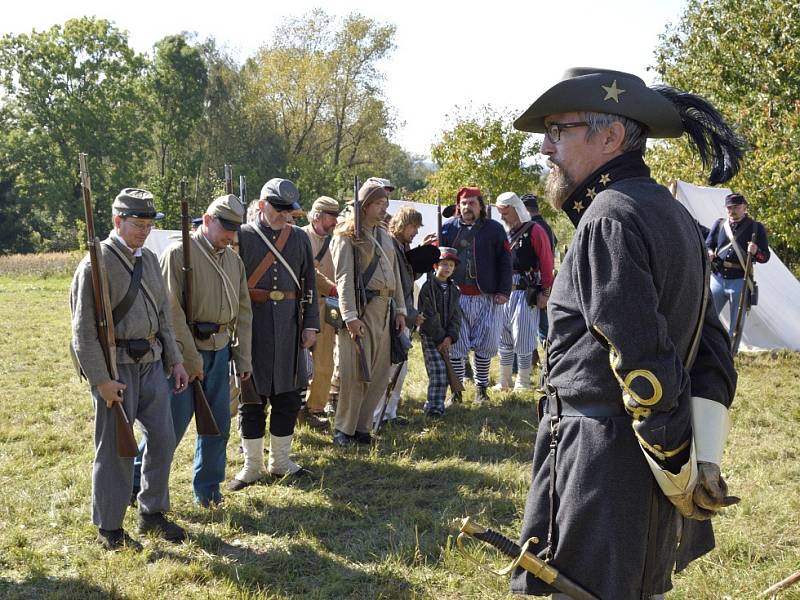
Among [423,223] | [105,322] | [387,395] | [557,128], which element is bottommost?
[387,395]

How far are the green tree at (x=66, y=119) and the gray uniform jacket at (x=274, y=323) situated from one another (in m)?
43.8

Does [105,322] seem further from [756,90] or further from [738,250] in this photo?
[756,90]

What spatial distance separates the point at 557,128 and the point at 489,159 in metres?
18.3

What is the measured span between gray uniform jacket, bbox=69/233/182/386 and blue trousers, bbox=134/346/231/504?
43 cm

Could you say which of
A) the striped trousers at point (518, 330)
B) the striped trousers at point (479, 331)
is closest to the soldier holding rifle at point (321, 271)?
the striped trousers at point (479, 331)

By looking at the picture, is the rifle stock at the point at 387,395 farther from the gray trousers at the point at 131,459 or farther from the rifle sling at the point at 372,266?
the gray trousers at the point at 131,459

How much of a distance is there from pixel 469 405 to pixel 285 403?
8.86 feet

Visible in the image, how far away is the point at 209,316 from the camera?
15.8ft

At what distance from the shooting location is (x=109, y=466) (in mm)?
4215

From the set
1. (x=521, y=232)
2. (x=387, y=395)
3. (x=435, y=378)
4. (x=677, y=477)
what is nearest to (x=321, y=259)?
(x=387, y=395)

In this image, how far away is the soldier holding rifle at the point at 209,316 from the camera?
186 inches

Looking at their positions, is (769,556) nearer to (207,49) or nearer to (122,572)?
(122,572)

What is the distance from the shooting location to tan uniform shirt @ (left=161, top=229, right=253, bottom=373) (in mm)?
4711

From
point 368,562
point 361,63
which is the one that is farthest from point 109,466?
point 361,63
